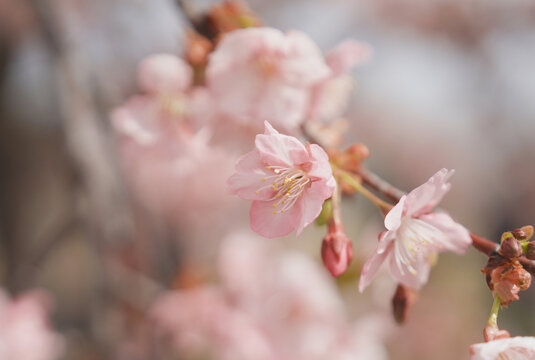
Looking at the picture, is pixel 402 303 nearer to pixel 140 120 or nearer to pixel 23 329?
pixel 140 120

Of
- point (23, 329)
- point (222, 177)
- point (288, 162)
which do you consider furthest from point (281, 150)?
point (222, 177)

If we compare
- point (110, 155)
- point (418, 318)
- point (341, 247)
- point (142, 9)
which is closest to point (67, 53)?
point (110, 155)

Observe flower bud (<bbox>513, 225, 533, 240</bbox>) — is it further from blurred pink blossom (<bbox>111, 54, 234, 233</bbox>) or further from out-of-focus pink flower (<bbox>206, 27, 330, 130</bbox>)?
blurred pink blossom (<bbox>111, 54, 234, 233</bbox>)

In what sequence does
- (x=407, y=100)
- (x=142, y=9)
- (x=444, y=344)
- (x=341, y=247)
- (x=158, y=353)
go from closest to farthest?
1. (x=341, y=247)
2. (x=158, y=353)
3. (x=142, y=9)
4. (x=444, y=344)
5. (x=407, y=100)

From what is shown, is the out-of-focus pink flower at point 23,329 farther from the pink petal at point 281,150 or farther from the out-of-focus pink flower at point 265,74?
the pink petal at point 281,150

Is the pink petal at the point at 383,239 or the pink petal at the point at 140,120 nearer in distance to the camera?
the pink petal at the point at 383,239

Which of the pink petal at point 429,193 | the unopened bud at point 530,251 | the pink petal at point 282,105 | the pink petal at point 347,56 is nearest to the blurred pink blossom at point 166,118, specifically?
the pink petal at point 282,105

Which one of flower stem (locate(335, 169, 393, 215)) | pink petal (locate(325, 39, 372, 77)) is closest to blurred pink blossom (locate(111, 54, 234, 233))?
pink petal (locate(325, 39, 372, 77))

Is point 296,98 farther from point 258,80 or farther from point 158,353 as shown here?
point 158,353
